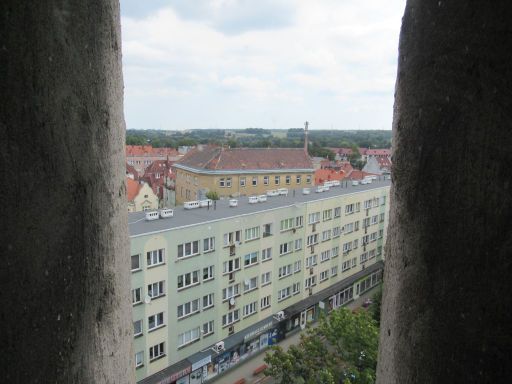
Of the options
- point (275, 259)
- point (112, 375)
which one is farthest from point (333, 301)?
point (112, 375)

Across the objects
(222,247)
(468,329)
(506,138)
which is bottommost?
(222,247)

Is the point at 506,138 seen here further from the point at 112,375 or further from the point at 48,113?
the point at 112,375

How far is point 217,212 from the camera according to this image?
23.7m

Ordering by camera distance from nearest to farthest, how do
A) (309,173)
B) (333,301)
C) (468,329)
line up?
(468,329) → (333,301) → (309,173)

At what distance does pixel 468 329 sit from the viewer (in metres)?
1.59

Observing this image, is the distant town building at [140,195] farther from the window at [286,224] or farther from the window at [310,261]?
the window at [286,224]

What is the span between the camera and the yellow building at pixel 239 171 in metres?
48.0

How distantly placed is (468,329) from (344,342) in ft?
51.7

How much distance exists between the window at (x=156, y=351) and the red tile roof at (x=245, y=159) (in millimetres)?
28966

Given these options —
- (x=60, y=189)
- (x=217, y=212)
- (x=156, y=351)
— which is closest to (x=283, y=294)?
(x=217, y=212)

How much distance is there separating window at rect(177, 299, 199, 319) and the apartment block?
5cm

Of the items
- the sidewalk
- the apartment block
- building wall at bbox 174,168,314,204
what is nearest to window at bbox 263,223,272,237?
the apartment block

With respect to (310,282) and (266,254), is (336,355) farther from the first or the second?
(310,282)

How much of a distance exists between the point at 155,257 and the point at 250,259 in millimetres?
6695
